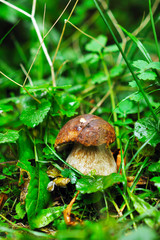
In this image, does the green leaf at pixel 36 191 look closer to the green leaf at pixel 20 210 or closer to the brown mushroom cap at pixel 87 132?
the green leaf at pixel 20 210

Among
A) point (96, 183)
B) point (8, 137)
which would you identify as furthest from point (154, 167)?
point (8, 137)

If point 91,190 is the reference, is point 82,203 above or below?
below

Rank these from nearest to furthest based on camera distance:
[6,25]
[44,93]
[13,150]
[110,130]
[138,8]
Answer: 1. [110,130]
2. [13,150]
3. [44,93]
4. [6,25]
5. [138,8]

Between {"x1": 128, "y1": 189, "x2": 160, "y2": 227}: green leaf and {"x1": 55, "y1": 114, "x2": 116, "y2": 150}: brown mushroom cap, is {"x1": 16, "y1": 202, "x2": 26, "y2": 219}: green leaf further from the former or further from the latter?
{"x1": 128, "y1": 189, "x2": 160, "y2": 227}: green leaf

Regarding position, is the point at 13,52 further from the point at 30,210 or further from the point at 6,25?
the point at 30,210

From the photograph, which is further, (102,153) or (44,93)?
(44,93)

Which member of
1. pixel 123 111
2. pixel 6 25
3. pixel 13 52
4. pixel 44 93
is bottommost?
pixel 123 111

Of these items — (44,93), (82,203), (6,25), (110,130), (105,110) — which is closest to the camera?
(82,203)

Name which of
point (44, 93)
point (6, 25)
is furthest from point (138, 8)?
point (44, 93)

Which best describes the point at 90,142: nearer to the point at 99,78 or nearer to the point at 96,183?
the point at 96,183
